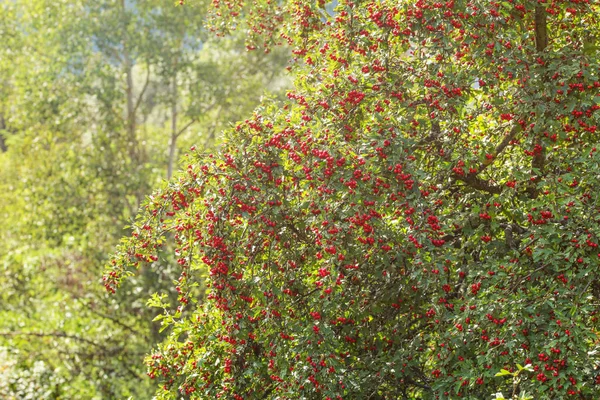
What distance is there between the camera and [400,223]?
6.31m

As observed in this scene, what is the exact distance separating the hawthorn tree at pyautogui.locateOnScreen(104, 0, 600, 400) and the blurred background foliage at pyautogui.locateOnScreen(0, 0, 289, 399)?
33.0ft

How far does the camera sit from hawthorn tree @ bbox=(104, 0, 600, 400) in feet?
19.4

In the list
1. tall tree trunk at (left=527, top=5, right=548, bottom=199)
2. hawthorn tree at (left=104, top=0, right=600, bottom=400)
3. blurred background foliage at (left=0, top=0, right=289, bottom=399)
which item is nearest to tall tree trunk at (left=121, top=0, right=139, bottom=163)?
blurred background foliage at (left=0, top=0, right=289, bottom=399)

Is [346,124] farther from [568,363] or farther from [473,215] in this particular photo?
[568,363]

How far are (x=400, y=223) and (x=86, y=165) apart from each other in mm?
16085

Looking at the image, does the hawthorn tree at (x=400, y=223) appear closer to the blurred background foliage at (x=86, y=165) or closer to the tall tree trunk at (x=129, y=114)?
the blurred background foliage at (x=86, y=165)

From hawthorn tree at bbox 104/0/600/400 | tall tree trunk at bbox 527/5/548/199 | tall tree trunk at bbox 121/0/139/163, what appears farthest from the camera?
tall tree trunk at bbox 121/0/139/163

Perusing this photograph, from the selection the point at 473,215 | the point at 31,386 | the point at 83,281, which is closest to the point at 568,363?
the point at 473,215

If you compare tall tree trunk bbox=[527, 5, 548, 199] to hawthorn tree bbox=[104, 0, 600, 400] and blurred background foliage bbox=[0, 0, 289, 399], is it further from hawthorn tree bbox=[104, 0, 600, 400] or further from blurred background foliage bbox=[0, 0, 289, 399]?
blurred background foliage bbox=[0, 0, 289, 399]

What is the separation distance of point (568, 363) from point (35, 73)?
62.4 feet

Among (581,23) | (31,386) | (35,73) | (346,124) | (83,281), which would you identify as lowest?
(346,124)

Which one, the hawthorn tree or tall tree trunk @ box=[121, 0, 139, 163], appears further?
tall tree trunk @ box=[121, 0, 139, 163]

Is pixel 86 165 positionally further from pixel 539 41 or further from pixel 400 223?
pixel 400 223

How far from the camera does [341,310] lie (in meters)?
7.00
